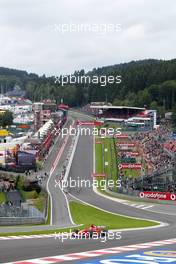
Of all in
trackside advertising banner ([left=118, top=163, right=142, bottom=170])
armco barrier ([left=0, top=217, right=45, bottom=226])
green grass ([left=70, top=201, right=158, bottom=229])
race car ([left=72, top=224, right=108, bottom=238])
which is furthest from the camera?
trackside advertising banner ([left=118, top=163, right=142, bottom=170])

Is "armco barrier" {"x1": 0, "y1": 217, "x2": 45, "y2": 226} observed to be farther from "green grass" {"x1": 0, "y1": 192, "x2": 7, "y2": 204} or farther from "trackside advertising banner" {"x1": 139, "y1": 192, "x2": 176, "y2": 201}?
"trackside advertising banner" {"x1": 139, "y1": 192, "x2": 176, "y2": 201}

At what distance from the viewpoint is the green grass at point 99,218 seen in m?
35.7

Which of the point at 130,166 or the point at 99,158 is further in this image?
the point at 99,158

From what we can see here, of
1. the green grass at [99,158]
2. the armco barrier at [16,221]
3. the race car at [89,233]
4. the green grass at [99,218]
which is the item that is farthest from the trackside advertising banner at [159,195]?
the race car at [89,233]

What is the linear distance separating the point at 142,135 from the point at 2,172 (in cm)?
2580

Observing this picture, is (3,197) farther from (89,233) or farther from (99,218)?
(89,233)

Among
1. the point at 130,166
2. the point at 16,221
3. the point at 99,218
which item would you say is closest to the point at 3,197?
the point at 99,218

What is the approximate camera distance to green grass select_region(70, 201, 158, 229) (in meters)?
35.7

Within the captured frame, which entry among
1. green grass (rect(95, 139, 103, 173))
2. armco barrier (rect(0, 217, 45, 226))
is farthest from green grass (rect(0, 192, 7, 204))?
green grass (rect(95, 139, 103, 173))

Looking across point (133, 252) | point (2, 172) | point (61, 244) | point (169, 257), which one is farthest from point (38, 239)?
point (2, 172)

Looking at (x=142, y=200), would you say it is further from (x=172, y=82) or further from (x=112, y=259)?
(x=172, y=82)

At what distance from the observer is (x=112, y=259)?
1881 centimetres

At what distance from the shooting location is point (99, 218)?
4041 cm

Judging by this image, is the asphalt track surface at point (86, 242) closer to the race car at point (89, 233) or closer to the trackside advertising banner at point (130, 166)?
the race car at point (89, 233)
